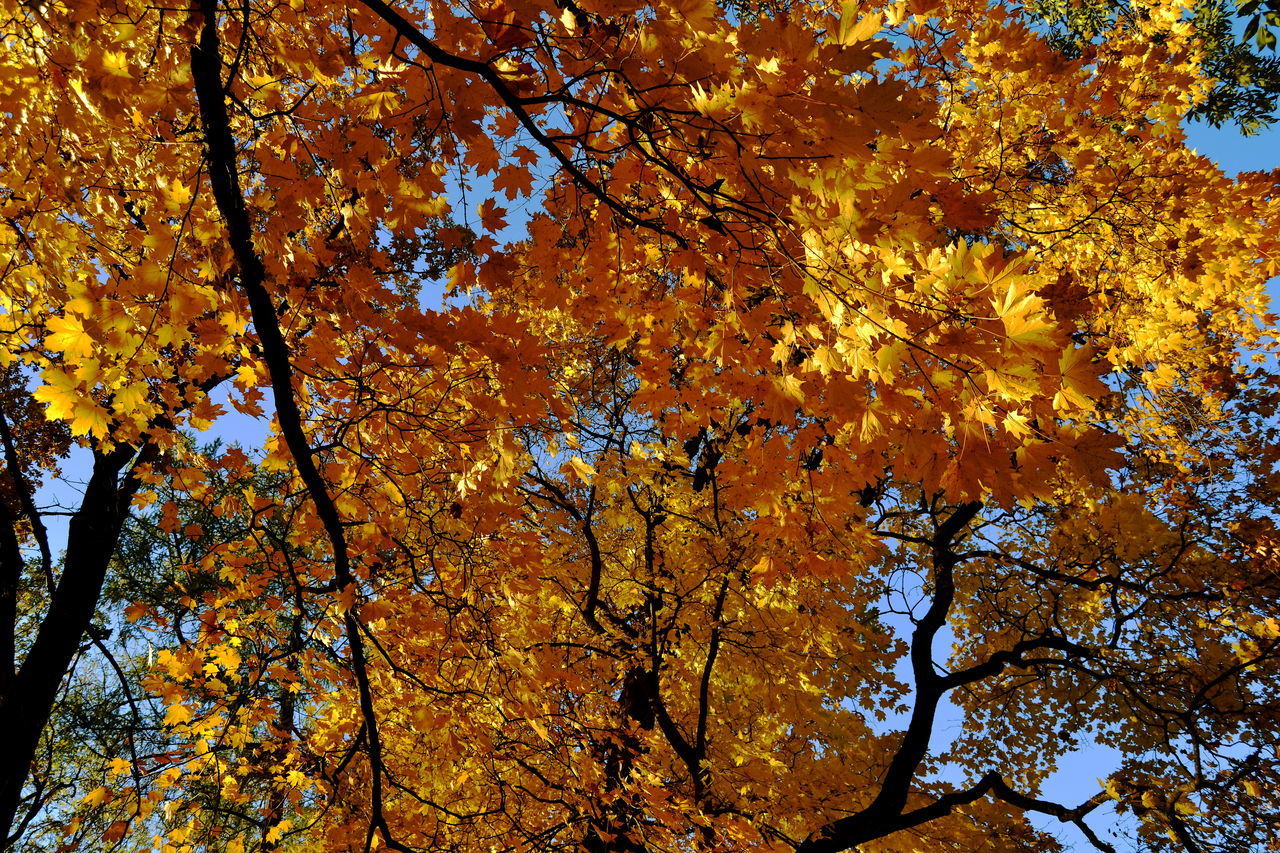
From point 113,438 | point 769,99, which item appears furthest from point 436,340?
point 113,438

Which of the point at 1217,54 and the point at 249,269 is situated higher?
the point at 1217,54

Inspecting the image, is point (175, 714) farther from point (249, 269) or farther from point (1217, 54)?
point (1217, 54)

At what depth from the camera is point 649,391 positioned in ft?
13.3

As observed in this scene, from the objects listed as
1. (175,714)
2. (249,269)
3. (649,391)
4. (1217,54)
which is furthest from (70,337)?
(1217,54)

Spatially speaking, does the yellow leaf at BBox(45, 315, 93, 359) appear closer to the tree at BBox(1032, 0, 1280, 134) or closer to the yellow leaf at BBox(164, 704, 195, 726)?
the yellow leaf at BBox(164, 704, 195, 726)

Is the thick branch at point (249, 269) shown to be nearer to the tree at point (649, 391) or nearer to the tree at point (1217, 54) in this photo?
the tree at point (649, 391)

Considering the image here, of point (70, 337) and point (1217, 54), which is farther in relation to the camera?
point (1217, 54)

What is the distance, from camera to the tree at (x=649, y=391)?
184 cm

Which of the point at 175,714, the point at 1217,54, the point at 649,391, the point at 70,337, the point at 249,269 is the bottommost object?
the point at 175,714

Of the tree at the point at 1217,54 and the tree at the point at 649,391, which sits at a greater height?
the tree at the point at 1217,54

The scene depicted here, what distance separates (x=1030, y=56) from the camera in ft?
15.6

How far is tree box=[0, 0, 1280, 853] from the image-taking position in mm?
1841

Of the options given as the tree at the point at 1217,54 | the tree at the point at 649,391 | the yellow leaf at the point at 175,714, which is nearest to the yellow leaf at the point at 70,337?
the tree at the point at 649,391

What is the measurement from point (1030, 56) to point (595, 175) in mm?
4021
